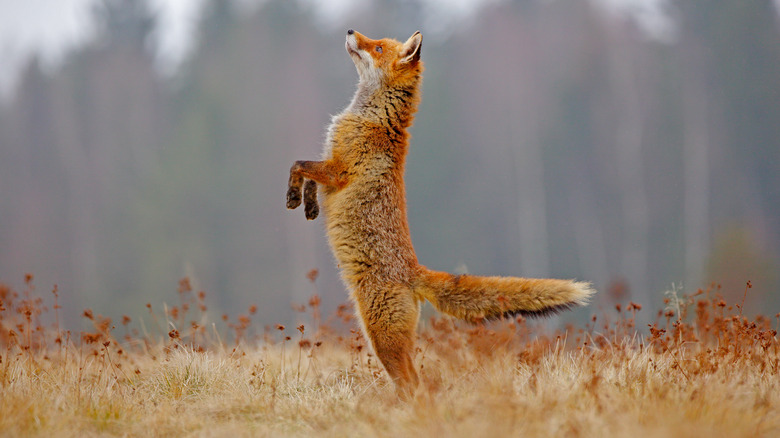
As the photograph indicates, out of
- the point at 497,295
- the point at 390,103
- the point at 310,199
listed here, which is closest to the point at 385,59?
the point at 390,103

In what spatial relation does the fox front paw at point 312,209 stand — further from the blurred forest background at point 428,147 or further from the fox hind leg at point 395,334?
the blurred forest background at point 428,147

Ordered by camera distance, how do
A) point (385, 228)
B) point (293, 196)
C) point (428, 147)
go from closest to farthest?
point (385, 228), point (293, 196), point (428, 147)

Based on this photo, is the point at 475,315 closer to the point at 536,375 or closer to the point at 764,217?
the point at 536,375

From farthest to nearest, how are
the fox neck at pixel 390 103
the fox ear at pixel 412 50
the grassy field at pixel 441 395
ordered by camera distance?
1. the fox ear at pixel 412 50
2. the fox neck at pixel 390 103
3. the grassy field at pixel 441 395

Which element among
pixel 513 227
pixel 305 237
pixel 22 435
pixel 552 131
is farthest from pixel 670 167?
pixel 22 435

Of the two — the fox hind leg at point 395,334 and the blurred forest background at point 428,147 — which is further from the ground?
the blurred forest background at point 428,147

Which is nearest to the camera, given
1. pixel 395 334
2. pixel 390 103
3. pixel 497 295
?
pixel 497 295

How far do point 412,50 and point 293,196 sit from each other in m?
1.95

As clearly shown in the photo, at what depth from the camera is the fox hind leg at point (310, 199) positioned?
6.23 metres

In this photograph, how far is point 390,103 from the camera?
642 cm

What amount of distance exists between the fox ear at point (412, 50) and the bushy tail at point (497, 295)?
2285 mm

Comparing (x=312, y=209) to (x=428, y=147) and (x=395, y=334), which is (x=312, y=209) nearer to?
(x=395, y=334)

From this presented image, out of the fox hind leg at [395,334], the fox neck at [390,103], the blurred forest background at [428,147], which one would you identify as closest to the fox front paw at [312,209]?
the fox neck at [390,103]

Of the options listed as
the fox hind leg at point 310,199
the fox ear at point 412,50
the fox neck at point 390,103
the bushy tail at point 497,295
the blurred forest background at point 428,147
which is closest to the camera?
the bushy tail at point 497,295
